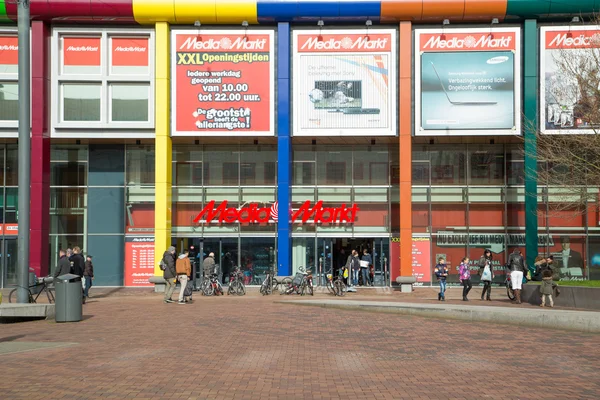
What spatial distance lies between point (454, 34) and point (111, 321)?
61.5 ft

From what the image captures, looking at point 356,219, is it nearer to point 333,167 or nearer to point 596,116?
point 333,167

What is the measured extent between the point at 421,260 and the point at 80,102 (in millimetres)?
15863

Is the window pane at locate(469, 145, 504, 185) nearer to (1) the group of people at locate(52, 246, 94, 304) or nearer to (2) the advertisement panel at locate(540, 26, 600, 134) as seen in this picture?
(2) the advertisement panel at locate(540, 26, 600, 134)

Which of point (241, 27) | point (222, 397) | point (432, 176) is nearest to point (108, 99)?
point (241, 27)

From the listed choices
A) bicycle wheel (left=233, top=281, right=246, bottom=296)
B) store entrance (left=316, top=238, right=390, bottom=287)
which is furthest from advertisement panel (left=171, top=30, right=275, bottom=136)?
bicycle wheel (left=233, top=281, right=246, bottom=296)

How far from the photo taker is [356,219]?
31.3 m

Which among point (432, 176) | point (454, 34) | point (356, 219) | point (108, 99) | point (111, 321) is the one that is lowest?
point (111, 321)

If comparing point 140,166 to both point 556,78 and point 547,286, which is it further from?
point 547,286

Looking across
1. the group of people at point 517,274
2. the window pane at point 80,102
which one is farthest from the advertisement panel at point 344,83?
the window pane at point 80,102

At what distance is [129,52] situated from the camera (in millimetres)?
29344

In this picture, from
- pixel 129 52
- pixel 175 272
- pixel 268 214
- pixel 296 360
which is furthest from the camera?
pixel 268 214

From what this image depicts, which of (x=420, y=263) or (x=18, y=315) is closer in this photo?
(x=18, y=315)

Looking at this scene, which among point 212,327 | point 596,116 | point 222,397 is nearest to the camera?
point 222,397

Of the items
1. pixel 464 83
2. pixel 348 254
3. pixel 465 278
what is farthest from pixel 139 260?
pixel 464 83
